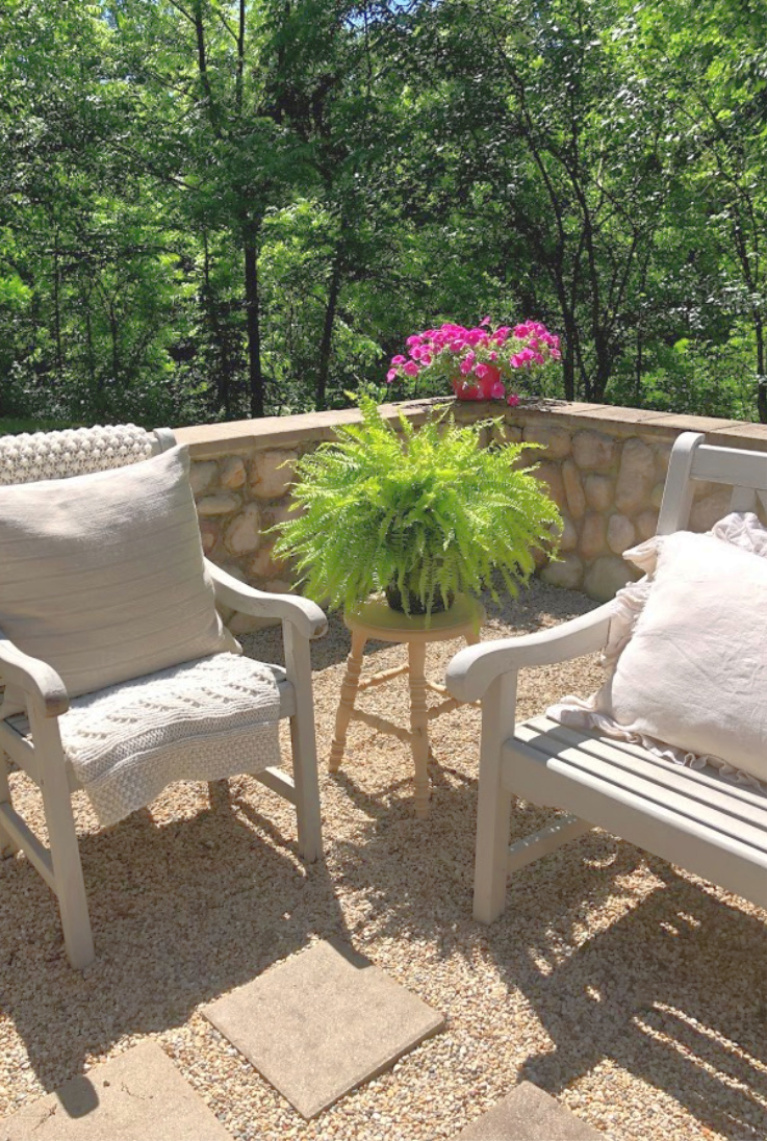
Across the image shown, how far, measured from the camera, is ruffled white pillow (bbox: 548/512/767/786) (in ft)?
5.50

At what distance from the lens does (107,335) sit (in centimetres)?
800

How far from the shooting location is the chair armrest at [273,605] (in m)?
2.04

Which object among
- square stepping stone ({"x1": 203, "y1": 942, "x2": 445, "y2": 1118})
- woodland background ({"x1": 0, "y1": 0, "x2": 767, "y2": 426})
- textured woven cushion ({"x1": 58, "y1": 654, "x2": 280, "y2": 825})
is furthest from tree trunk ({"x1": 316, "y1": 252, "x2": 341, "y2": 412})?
square stepping stone ({"x1": 203, "y1": 942, "x2": 445, "y2": 1118})

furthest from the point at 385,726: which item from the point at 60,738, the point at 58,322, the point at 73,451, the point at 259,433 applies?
the point at 58,322

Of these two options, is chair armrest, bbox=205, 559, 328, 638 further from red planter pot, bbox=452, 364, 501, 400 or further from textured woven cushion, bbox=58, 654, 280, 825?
red planter pot, bbox=452, 364, 501, 400

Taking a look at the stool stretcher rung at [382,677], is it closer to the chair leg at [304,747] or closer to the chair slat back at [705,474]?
the chair leg at [304,747]

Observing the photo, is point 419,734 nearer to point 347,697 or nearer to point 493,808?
point 347,697

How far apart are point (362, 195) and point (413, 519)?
5155 mm

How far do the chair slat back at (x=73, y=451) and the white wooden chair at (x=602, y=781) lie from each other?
1108 mm

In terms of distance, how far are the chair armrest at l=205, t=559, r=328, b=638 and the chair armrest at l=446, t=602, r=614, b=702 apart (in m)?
0.40

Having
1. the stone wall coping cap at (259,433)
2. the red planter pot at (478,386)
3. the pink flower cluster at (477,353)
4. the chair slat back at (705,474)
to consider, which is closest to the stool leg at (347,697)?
the chair slat back at (705,474)

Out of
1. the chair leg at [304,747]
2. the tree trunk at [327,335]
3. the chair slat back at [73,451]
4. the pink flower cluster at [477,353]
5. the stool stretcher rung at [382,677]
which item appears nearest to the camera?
the chair leg at [304,747]

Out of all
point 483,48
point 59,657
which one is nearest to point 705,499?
point 59,657

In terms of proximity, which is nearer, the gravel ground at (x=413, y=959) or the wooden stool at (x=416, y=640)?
the gravel ground at (x=413, y=959)
